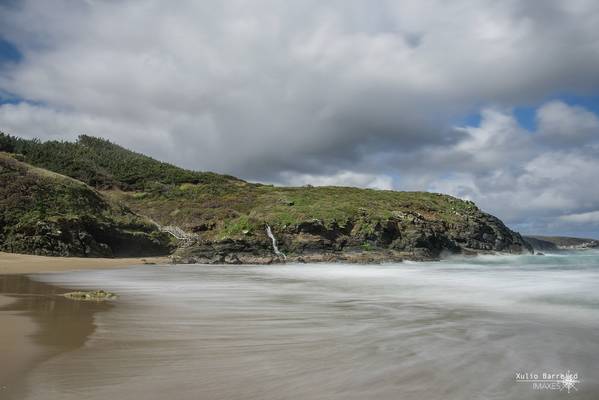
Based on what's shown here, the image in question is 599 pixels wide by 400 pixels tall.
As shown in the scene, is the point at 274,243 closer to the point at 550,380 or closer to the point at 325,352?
the point at 325,352

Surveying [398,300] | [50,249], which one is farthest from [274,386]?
[50,249]

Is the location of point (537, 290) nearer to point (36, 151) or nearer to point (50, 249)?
point (50, 249)

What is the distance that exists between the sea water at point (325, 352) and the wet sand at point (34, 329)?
0.19 metres

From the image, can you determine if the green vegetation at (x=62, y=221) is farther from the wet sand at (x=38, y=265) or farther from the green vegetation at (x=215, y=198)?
the green vegetation at (x=215, y=198)

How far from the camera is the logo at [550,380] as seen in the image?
4.11 m

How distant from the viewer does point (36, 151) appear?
182 ft

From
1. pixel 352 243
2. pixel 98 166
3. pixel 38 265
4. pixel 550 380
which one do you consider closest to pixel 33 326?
pixel 550 380

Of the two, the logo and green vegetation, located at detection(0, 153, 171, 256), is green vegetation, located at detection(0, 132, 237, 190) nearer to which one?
green vegetation, located at detection(0, 153, 171, 256)

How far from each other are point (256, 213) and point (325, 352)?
3436cm

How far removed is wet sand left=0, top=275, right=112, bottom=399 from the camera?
4.09 meters

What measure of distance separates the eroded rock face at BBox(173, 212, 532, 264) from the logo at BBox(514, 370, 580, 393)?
2386 centimetres

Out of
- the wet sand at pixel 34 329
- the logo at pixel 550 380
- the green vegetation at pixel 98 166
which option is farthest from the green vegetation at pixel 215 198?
the logo at pixel 550 380

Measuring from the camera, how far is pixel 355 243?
116 ft

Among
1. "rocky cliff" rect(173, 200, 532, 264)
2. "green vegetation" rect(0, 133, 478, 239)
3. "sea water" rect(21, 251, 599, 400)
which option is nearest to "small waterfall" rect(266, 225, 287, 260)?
"rocky cliff" rect(173, 200, 532, 264)
